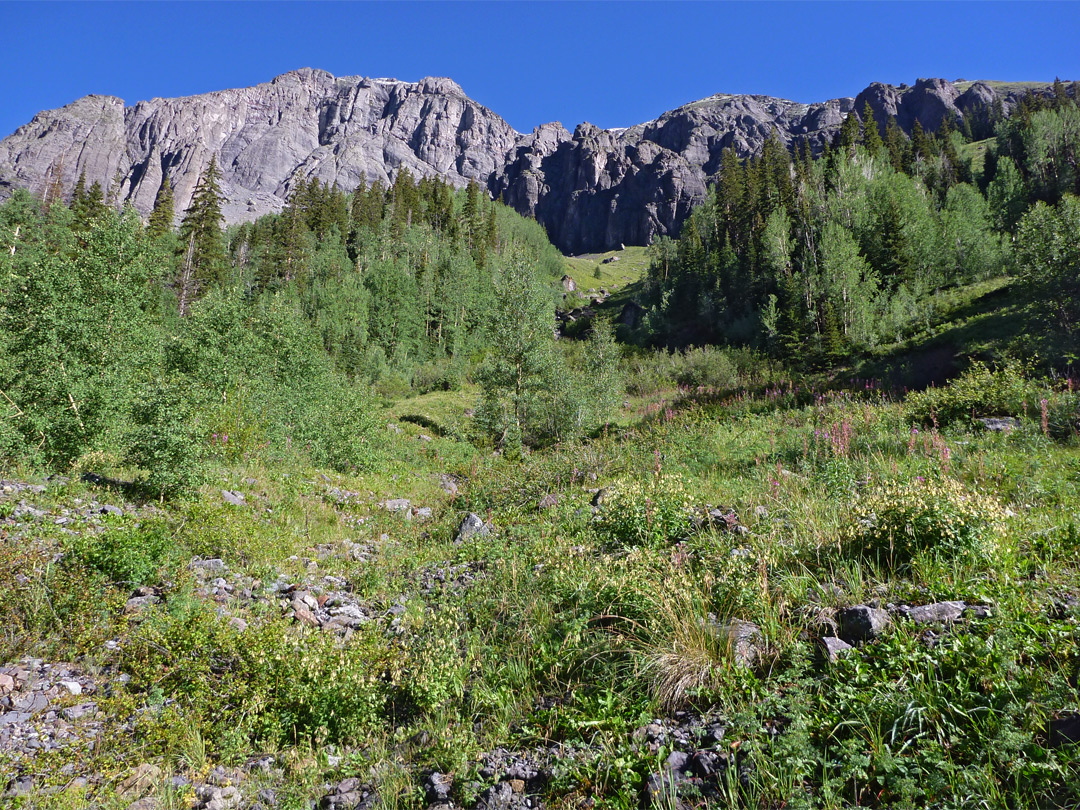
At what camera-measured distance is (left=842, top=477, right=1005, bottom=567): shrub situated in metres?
4.14

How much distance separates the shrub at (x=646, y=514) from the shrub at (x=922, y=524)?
202 centimetres

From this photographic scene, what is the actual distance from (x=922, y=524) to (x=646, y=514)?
9.30 ft

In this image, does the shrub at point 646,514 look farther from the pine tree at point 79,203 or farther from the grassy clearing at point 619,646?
the pine tree at point 79,203

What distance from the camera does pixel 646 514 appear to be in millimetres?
6348

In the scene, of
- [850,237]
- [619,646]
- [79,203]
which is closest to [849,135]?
[850,237]

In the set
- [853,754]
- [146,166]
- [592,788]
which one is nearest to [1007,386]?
[853,754]

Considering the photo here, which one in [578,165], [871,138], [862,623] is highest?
[578,165]

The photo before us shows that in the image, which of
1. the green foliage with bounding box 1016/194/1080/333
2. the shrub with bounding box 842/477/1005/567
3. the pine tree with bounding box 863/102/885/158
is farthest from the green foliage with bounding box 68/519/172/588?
the pine tree with bounding box 863/102/885/158

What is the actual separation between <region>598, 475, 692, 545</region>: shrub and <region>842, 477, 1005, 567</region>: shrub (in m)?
2.02

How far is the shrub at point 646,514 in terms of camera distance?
248 inches

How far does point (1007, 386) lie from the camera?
11.2m

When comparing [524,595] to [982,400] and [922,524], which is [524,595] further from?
[982,400]

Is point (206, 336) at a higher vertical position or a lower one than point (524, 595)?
higher

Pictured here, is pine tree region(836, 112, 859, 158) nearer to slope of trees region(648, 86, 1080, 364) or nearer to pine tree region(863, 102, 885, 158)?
slope of trees region(648, 86, 1080, 364)
